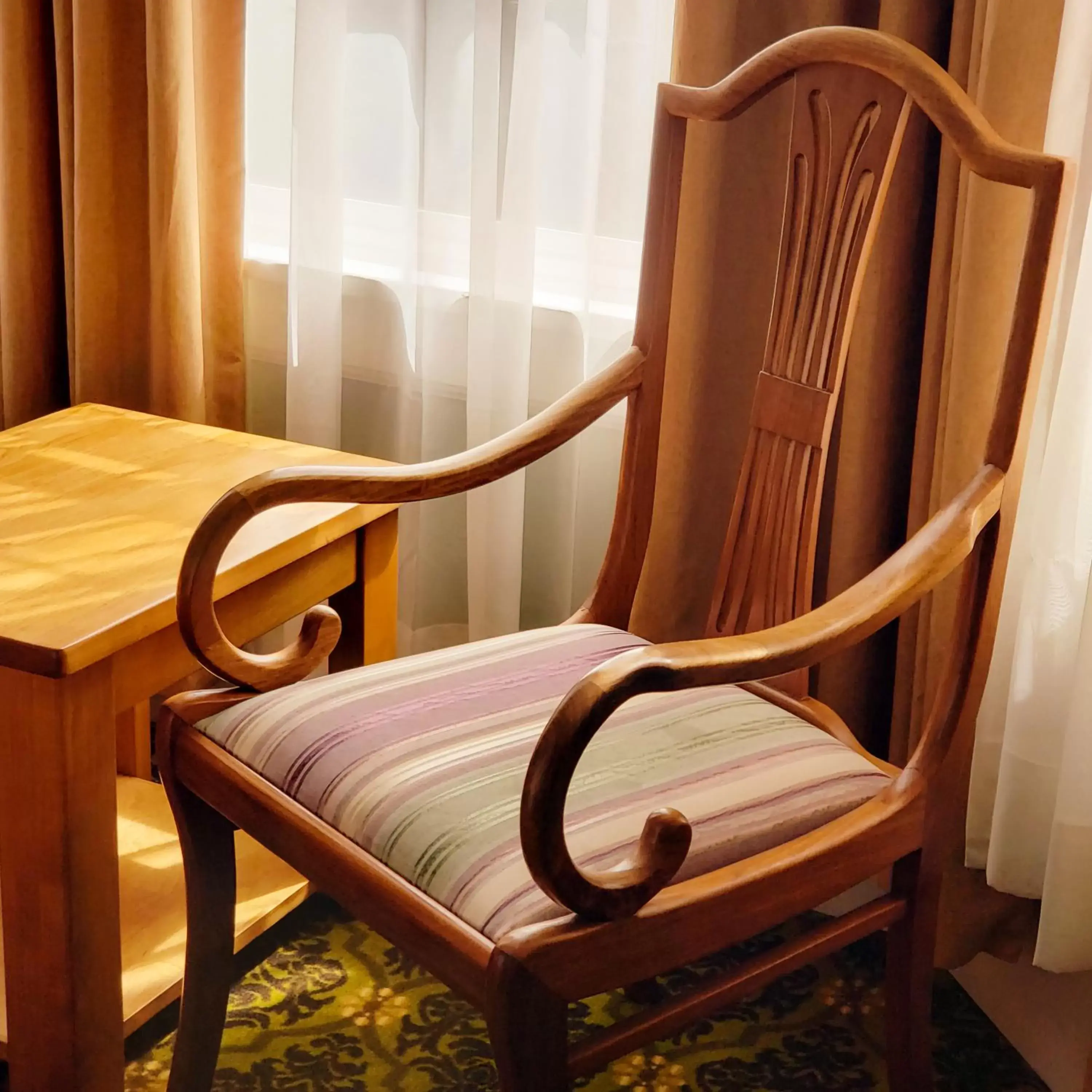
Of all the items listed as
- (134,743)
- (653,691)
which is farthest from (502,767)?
(134,743)

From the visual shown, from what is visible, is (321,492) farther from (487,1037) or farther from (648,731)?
(487,1037)

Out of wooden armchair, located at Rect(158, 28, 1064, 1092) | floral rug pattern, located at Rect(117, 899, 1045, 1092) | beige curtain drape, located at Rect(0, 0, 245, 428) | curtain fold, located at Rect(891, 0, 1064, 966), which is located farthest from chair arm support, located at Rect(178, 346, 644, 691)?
beige curtain drape, located at Rect(0, 0, 245, 428)

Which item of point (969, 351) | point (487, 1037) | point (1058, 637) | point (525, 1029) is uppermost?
point (969, 351)

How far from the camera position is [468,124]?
1.76 m

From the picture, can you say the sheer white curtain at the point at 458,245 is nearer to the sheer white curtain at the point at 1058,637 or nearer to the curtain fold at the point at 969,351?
the curtain fold at the point at 969,351

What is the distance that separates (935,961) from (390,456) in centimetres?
95

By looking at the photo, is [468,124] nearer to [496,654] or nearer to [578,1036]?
[496,654]

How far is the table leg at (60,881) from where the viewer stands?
113cm

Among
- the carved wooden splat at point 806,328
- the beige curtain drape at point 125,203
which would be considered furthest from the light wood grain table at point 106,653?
the carved wooden splat at point 806,328

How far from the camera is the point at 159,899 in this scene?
61.6 inches

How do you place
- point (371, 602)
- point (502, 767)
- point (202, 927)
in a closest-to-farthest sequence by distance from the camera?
point (502, 767) < point (202, 927) < point (371, 602)

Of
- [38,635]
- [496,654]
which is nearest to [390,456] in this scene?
[496,654]

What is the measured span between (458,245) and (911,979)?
1.06 metres

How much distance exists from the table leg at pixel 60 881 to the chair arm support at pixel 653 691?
450 millimetres
